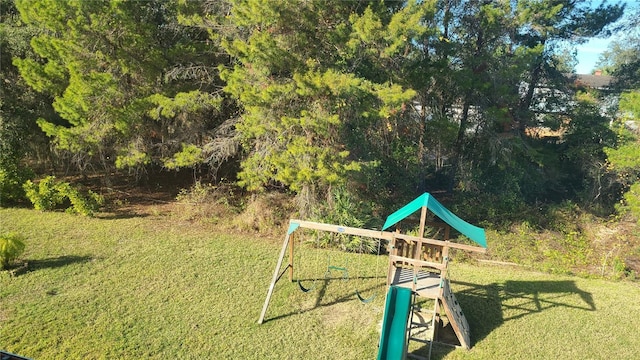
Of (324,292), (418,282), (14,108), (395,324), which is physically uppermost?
(14,108)

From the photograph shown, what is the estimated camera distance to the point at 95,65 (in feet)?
38.6

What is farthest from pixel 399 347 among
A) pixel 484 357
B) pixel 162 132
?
pixel 162 132

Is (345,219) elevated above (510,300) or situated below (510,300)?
above

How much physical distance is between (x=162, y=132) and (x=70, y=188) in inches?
124

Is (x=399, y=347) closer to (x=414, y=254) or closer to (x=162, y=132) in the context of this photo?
(x=414, y=254)

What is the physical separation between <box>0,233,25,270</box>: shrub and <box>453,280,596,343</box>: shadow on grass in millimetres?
8922

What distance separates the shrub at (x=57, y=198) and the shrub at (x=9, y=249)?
3.71 meters

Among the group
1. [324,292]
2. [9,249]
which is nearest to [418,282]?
[324,292]

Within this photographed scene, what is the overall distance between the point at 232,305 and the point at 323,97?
5.57 m

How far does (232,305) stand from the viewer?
771 centimetres

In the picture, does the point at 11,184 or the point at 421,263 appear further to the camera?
the point at 11,184

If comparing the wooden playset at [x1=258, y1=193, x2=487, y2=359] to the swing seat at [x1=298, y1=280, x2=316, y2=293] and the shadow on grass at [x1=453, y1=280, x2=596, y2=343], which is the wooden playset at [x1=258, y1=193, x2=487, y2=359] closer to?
the shadow on grass at [x1=453, y1=280, x2=596, y2=343]

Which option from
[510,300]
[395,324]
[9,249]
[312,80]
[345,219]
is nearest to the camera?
[395,324]

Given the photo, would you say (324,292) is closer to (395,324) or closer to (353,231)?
(353,231)
